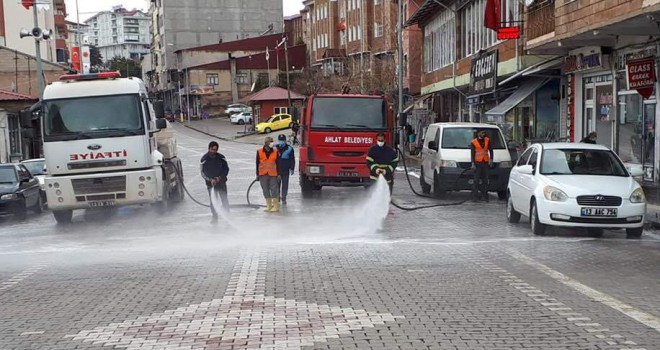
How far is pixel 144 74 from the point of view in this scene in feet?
481

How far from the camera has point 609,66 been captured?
22.3 m

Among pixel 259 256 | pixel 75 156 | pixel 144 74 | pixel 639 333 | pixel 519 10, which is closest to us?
pixel 639 333

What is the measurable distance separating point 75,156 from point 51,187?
2.80 ft

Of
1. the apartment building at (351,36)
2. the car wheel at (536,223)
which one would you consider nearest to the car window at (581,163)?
the car wheel at (536,223)

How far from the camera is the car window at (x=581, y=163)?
13.8m

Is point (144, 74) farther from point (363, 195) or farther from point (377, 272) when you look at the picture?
point (377, 272)

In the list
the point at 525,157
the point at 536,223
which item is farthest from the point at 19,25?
the point at 536,223

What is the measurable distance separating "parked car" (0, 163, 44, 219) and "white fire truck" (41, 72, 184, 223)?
3781mm

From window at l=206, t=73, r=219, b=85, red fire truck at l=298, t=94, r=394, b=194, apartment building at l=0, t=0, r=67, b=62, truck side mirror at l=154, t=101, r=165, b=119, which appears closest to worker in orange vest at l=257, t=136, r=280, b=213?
truck side mirror at l=154, t=101, r=165, b=119

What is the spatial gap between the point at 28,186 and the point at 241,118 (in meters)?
64.6

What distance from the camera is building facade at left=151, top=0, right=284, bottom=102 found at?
110 meters

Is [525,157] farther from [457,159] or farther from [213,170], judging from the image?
[213,170]

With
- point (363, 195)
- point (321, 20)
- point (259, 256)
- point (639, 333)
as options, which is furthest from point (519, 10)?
point (321, 20)

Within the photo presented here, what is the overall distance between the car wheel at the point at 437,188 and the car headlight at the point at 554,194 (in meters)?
7.51
